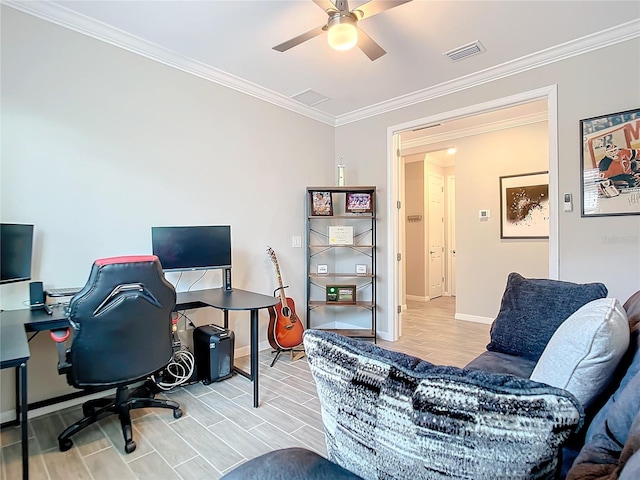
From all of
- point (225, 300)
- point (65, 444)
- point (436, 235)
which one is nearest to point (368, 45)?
point (225, 300)

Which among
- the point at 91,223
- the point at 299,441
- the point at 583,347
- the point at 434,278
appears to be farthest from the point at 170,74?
the point at 434,278

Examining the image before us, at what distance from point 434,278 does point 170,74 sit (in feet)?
19.1

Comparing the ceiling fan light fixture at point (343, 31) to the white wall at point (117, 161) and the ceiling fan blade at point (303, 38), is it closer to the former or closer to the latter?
the ceiling fan blade at point (303, 38)

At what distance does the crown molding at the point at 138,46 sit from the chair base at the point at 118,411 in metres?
2.45

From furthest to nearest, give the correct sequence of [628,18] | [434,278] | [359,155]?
1. [434,278]
2. [359,155]
3. [628,18]

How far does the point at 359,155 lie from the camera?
426 centimetres

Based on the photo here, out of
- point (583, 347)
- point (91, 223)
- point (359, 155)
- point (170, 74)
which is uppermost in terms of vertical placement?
point (170, 74)

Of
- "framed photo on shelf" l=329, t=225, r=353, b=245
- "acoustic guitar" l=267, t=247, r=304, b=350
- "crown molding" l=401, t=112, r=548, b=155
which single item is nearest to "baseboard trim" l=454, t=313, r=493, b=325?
"framed photo on shelf" l=329, t=225, r=353, b=245

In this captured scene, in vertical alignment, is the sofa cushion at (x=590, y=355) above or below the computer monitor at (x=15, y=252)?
below

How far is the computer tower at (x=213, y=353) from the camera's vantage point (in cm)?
279

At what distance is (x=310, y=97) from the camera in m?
3.74

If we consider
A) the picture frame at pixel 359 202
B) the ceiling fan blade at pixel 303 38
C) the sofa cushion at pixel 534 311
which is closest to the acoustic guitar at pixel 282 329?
the picture frame at pixel 359 202

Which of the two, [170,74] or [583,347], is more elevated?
[170,74]

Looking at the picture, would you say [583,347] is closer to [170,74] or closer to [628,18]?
[628,18]
